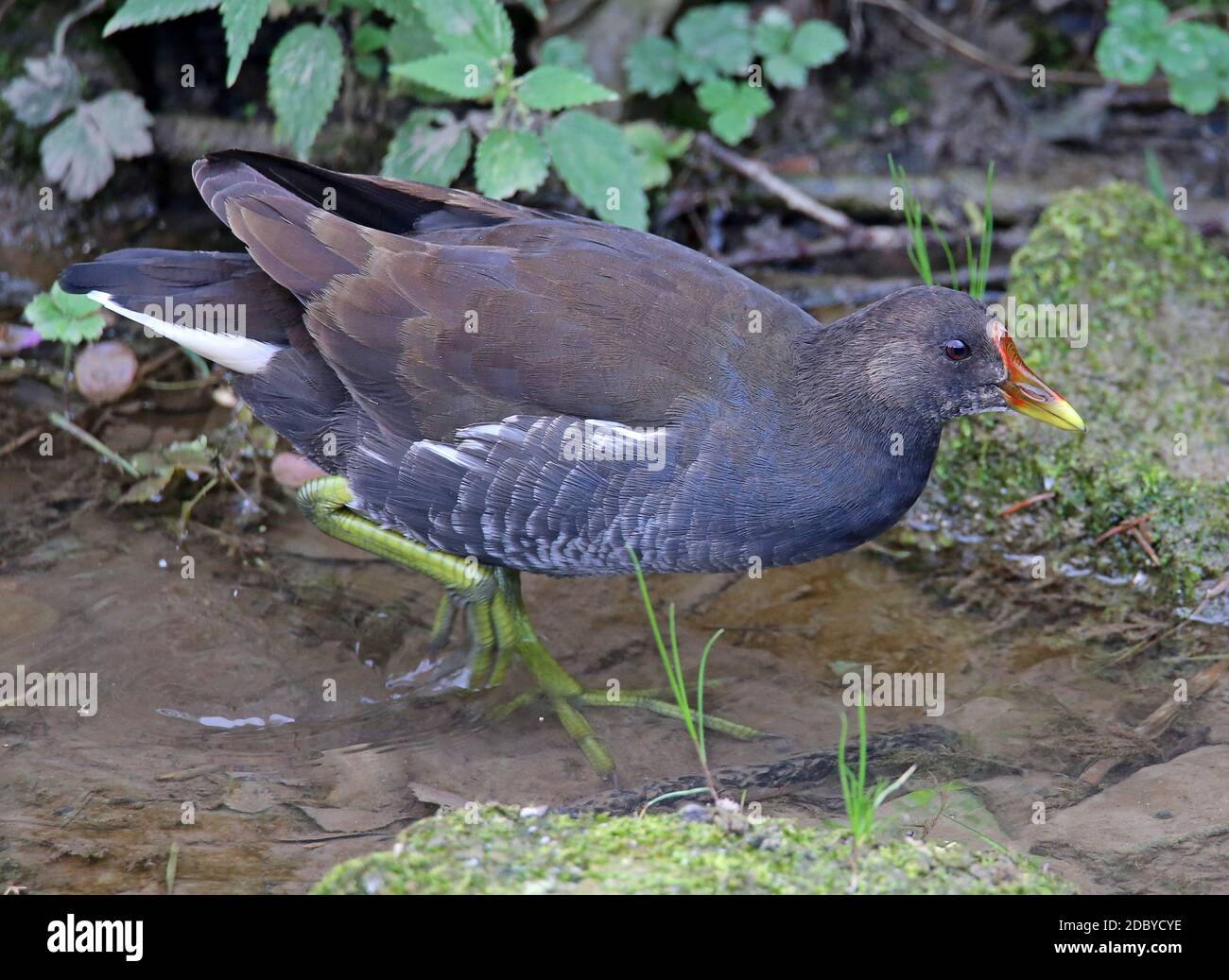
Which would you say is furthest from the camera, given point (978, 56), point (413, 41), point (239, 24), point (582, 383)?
point (978, 56)

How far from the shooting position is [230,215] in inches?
150

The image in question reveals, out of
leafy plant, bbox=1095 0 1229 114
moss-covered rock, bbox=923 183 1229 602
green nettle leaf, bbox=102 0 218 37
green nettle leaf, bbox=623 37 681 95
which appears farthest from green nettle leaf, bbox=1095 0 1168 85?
green nettle leaf, bbox=102 0 218 37

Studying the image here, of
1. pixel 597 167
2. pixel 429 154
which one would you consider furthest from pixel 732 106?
pixel 429 154

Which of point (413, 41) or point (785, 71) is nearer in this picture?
point (413, 41)

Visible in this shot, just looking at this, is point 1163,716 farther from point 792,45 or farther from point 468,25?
point 792,45

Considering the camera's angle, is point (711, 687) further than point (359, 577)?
No

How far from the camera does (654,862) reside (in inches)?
111

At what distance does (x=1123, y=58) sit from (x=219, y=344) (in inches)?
156

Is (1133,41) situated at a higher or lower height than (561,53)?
higher

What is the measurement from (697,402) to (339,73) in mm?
2118

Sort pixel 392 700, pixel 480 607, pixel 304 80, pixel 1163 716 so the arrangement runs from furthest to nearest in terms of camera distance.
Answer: pixel 304 80 → pixel 480 607 → pixel 392 700 → pixel 1163 716

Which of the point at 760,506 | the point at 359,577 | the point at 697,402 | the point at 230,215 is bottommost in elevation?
the point at 359,577
